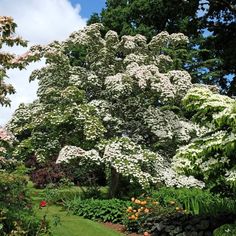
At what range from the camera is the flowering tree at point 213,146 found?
25.9 feet

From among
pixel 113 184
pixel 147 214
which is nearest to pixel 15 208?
pixel 147 214

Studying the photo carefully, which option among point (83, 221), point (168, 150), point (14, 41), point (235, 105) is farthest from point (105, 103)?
point (235, 105)

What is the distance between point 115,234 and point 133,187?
13.5ft

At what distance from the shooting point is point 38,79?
1677 centimetres

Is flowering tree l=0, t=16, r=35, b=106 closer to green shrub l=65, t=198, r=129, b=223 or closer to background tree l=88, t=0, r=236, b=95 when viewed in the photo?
green shrub l=65, t=198, r=129, b=223

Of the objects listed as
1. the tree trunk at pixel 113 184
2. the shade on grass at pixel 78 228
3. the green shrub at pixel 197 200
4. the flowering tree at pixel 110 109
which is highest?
the flowering tree at pixel 110 109

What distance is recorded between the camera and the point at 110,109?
1539 cm

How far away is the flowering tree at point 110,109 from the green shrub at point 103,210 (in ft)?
2.86

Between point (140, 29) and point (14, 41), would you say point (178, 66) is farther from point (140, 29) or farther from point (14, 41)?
point (14, 41)

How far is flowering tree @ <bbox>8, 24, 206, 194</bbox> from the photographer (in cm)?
1410

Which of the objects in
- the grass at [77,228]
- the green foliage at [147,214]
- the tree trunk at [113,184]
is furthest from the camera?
the tree trunk at [113,184]

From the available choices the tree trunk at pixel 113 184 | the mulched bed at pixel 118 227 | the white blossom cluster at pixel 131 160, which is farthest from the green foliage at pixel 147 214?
the tree trunk at pixel 113 184

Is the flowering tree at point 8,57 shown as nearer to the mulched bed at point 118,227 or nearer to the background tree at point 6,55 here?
the background tree at point 6,55

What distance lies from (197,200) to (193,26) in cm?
1327
